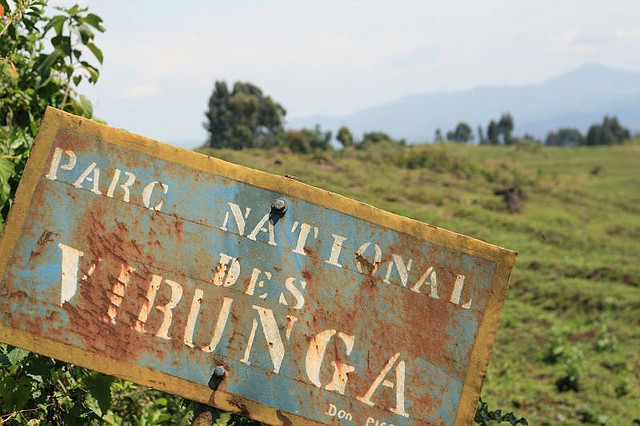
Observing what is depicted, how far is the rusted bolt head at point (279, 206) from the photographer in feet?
6.47

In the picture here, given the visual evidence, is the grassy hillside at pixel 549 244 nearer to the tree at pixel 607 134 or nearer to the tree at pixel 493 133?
the tree at pixel 607 134

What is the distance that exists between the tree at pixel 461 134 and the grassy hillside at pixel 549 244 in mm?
42172

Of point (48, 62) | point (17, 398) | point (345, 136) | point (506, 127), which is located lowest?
point (17, 398)

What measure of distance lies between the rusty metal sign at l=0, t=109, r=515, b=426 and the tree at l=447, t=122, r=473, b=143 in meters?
93.4

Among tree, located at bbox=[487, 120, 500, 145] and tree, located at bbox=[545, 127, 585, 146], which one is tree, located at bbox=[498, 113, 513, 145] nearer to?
tree, located at bbox=[487, 120, 500, 145]

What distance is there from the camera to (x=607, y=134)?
67000 mm

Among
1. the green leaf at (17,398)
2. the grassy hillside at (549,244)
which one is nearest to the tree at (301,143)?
the grassy hillside at (549,244)

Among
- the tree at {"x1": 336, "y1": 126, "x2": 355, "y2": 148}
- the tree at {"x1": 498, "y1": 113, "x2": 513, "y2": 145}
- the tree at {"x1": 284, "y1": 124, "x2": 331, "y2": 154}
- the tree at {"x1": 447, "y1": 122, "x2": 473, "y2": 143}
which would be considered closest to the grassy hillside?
the tree at {"x1": 284, "y1": 124, "x2": 331, "y2": 154}

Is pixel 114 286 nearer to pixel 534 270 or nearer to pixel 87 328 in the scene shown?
pixel 87 328

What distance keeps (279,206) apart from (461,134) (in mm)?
95895

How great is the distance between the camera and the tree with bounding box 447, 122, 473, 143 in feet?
307

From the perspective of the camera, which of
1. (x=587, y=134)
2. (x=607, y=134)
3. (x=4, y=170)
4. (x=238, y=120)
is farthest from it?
(x=587, y=134)


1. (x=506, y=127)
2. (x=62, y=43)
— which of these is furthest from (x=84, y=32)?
(x=506, y=127)

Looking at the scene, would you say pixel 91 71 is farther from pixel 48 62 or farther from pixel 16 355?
pixel 16 355
